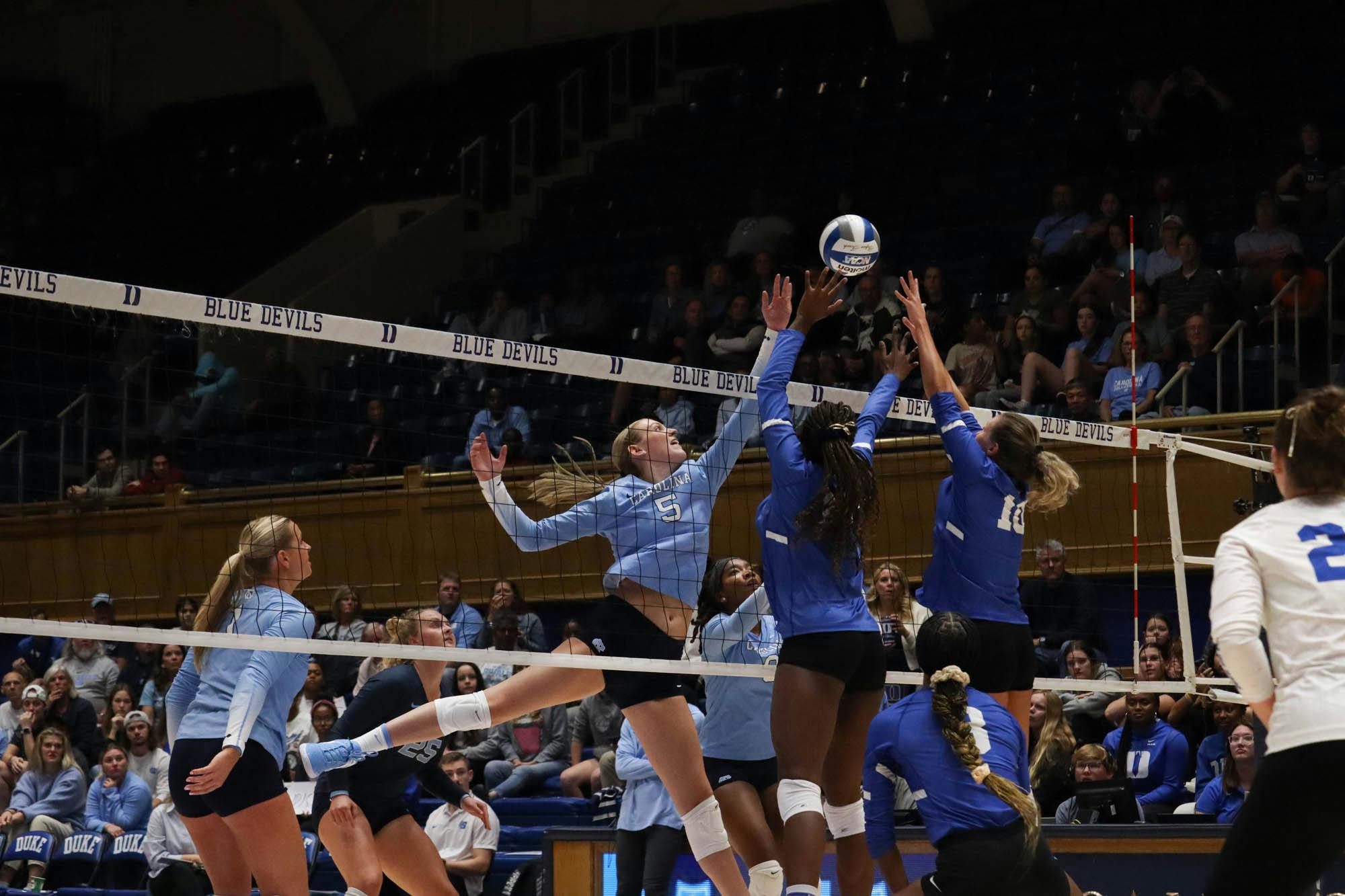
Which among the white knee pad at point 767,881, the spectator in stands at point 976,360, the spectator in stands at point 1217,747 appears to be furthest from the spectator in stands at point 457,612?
the white knee pad at point 767,881

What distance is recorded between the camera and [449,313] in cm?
1930

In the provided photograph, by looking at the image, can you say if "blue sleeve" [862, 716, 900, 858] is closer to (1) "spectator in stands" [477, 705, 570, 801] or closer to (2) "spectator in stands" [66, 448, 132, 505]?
(1) "spectator in stands" [477, 705, 570, 801]

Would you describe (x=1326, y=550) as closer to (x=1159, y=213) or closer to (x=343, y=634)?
(x=343, y=634)

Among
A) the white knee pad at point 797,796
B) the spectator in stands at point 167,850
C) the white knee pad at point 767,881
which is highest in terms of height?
the white knee pad at point 797,796

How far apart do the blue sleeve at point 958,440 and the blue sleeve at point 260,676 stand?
2.58m

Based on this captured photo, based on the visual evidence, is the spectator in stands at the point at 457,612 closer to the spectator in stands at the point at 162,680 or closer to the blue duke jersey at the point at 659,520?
the spectator in stands at the point at 162,680

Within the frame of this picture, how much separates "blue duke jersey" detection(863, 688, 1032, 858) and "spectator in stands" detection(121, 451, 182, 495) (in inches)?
452

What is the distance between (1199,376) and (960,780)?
8157 millimetres

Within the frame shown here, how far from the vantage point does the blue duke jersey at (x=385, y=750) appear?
24.7ft

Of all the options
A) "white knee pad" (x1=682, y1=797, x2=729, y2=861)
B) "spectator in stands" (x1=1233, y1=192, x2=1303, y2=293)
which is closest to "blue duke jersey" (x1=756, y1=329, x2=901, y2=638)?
"white knee pad" (x1=682, y1=797, x2=729, y2=861)

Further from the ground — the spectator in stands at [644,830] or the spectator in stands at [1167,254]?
the spectator in stands at [1167,254]

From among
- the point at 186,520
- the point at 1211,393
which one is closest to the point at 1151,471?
the point at 1211,393

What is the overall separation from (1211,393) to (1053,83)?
5.89 m

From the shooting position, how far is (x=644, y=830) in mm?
9031
